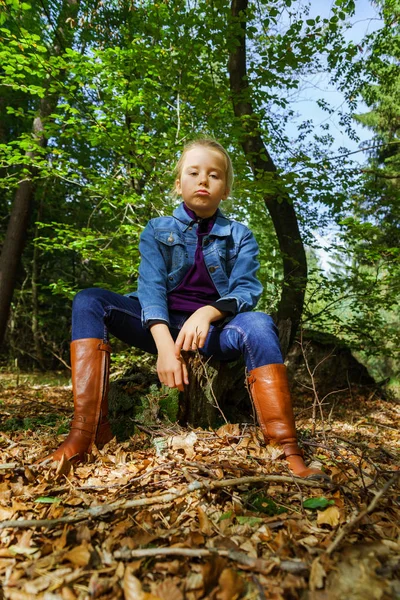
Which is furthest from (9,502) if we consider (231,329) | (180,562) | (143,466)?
(231,329)

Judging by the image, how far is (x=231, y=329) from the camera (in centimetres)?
217

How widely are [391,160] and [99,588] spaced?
12.1 meters

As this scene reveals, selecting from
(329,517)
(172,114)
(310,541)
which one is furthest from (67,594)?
(172,114)

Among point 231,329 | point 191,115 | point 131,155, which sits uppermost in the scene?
point 191,115

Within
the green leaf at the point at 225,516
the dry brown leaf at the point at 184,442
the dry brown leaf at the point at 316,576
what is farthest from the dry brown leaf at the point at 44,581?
the dry brown leaf at the point at 184,442

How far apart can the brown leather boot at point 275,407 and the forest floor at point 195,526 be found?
8 centimetres

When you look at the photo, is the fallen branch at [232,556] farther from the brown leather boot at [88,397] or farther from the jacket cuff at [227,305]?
the jacket cuff at [227,305]

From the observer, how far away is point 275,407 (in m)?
1.93

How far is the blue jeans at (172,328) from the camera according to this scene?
6.68 feet

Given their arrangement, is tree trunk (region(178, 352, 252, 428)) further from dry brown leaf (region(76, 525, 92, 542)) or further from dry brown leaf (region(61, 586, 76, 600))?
dry brown leaf (region(61, 586, 76, 600))

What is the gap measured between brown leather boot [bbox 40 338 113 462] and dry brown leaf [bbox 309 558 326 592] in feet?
4.12

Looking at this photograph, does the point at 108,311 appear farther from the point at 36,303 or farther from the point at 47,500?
the point at 36,303

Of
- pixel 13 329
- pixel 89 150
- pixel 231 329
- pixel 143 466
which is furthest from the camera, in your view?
pixel 13 329

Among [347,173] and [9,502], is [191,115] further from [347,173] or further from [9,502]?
[9,502]
